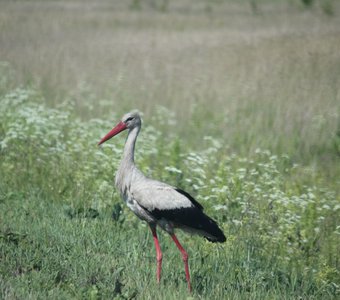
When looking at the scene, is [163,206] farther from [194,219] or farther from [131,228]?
[131,228]

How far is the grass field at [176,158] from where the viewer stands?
546 cm

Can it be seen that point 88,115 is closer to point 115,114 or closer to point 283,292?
point 115,114

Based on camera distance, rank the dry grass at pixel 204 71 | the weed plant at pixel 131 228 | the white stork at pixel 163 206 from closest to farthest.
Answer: the weed plant at pixel 131 228 → the white stork at pixel 163 206 → the dry grass at pixel 204 71

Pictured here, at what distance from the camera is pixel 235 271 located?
5637 millimetres

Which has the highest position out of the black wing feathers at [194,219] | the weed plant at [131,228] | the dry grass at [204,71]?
the black wing feathers at [194,219]

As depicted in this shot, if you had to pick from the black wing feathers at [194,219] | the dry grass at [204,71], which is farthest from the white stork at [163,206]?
A: the dry grass at [204,71]

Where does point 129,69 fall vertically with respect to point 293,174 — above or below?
below

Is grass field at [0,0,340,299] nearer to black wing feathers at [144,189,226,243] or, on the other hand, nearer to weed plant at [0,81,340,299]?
weed plant at [0,81,340,299]

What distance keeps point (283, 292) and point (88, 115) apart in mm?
5840

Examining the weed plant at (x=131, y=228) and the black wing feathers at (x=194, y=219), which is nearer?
the weed plant at (x=131, y=228)

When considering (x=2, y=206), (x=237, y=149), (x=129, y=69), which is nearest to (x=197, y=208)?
(x=2, y=206)

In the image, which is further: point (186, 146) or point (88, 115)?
point (88, 115)

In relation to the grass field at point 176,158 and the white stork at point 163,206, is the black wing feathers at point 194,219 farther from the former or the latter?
the grass field at point 176,158

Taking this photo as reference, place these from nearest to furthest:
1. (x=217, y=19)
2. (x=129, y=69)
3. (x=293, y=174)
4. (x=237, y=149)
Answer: (x=293, y=174) < (x=237, y=149) < (x=129, y=69) < (x=217, y=19)
